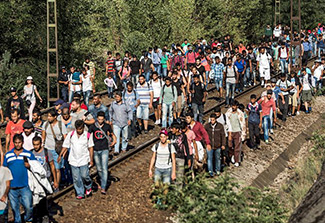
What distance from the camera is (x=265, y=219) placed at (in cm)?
961

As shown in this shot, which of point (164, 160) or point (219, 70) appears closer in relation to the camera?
point (164, 160)

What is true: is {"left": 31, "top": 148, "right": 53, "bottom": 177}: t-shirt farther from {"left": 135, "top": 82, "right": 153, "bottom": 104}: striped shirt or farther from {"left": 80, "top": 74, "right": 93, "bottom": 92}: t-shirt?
{"left": 80, "top": 74, "right": 93, "bottom": 92}: t-shirt

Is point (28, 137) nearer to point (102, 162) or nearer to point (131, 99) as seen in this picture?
point (102, 162)

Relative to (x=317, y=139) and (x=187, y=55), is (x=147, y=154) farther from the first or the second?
(x=187, y=55)

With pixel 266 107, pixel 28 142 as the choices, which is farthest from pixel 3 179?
pixel 266 107

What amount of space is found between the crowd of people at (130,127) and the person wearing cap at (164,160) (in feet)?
0.07

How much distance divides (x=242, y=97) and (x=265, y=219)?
15595 millimetres

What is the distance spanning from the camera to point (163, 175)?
1207 centimetres

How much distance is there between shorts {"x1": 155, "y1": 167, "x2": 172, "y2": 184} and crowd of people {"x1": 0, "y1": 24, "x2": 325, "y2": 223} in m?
0.02

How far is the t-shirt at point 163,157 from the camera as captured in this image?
11867 millimetres

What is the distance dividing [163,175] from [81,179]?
1.79 metres

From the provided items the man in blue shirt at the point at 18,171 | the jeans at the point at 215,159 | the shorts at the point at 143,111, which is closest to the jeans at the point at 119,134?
the shorts at the point at 143,111

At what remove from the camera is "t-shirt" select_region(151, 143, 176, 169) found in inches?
467

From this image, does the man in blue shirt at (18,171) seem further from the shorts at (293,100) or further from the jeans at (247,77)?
the jeans at (247,77)
